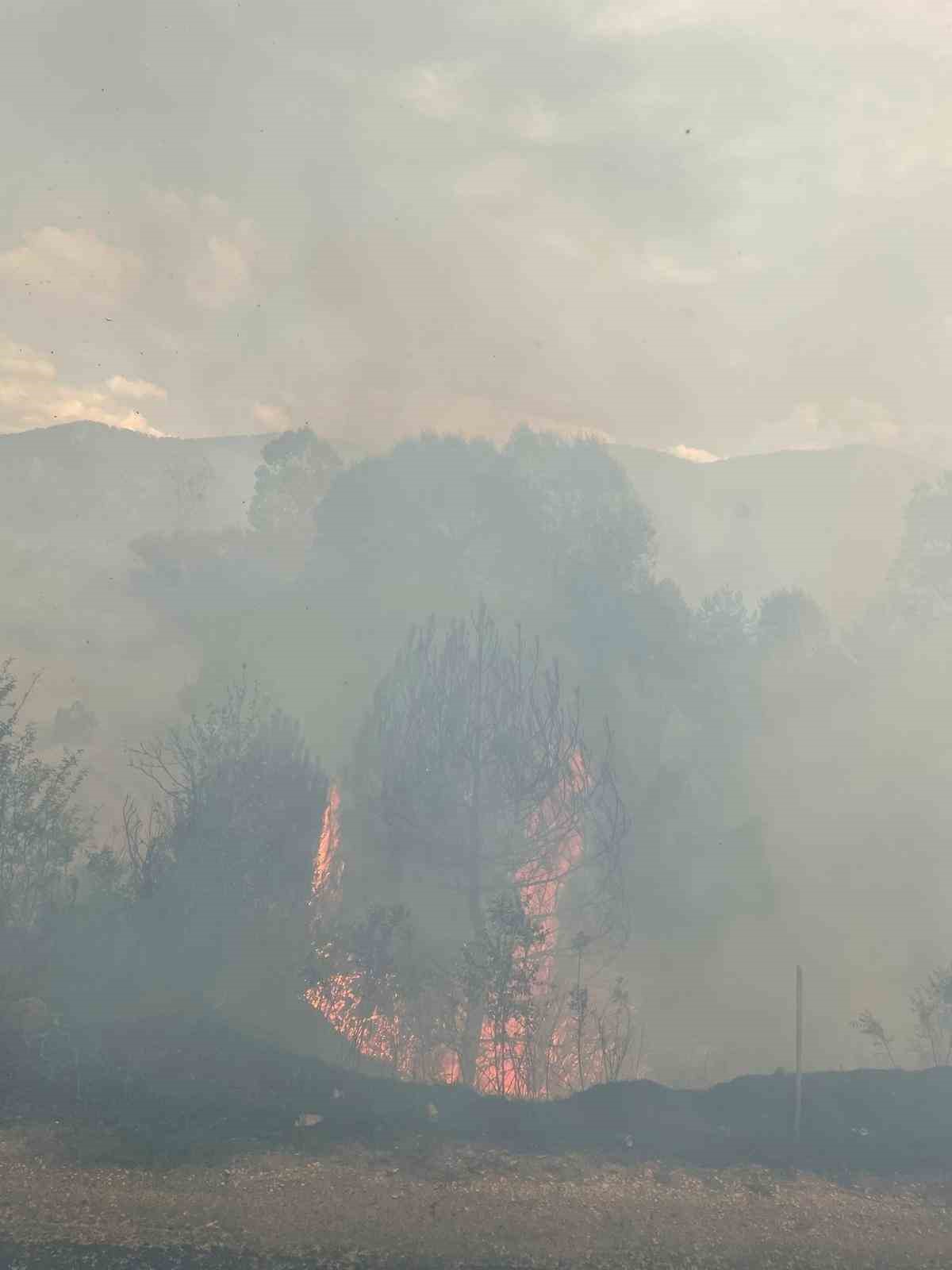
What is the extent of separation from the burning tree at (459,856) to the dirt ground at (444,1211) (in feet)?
19.4

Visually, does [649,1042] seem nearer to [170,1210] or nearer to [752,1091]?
[752,1091]

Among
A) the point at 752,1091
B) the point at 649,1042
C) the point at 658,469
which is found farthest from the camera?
the point at 658,469

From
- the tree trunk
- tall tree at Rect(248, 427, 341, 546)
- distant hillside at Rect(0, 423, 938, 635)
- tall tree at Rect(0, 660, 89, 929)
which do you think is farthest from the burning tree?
distant hillside at Rect(0, 423, 938, 635)

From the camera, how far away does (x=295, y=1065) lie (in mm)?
21641

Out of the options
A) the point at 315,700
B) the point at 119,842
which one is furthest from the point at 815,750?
the point at 119,842

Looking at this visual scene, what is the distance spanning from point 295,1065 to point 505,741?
12.2 meters

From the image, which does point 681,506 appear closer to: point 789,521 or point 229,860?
point 789,521

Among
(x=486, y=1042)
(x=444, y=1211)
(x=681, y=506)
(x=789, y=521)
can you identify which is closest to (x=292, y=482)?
(x=486, y=1042)

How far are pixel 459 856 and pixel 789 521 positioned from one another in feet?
483

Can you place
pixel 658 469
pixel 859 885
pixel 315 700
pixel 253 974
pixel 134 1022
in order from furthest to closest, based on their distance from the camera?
pixel 658 469
pixel 315 700
pixel 859 885
pixel 253 974
pixel 134 1022

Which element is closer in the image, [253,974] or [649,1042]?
[253,974]

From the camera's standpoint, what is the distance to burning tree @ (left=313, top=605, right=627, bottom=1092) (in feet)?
83.2

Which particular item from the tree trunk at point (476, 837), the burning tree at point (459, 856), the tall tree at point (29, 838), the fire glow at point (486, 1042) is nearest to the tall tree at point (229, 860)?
the burning tree at point (459, 856)

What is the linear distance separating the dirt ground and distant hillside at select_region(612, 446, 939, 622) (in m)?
103
